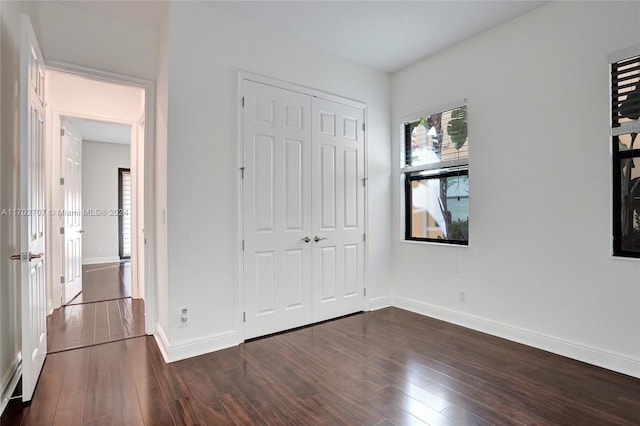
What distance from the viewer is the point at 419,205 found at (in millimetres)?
4125

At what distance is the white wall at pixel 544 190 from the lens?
101 inches

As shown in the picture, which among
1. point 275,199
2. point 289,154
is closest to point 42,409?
point 275,199

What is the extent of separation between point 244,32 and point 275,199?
1.60 meters

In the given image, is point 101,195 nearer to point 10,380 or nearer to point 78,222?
point 78,222

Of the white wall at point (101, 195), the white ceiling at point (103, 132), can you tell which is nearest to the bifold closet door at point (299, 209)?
the white ceiling at point (103, 132)

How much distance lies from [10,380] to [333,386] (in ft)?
7.03

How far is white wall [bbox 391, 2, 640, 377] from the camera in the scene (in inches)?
101

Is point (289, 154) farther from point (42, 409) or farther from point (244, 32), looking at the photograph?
point (42, 409)

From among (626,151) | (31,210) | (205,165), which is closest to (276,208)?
(205,165)

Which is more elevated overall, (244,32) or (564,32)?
(244,32)

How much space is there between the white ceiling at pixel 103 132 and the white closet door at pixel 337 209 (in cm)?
414

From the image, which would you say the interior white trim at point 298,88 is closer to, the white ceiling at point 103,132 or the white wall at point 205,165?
the white wall at point 205,165

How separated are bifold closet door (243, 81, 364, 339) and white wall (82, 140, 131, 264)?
6512 mm

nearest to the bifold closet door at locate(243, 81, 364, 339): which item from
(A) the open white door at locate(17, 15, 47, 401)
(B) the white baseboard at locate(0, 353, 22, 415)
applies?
(A) the open white door at locate(17, 15, 47, 401)
